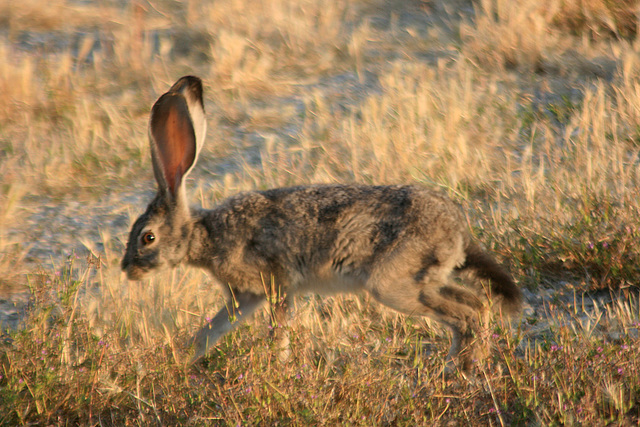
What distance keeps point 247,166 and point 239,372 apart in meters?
3.10

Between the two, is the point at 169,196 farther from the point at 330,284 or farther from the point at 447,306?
the point at 447,306

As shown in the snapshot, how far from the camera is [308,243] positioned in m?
4.31

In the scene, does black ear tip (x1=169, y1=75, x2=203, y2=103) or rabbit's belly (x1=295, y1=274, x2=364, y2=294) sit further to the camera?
black ear tip (x1=169, y1=75, x2=203, y2=103)

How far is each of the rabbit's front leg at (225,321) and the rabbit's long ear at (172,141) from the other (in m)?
0.75

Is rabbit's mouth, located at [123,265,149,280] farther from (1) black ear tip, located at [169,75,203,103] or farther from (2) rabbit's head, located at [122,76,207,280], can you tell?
(1) black ear tip, located at [169,75,203,103]

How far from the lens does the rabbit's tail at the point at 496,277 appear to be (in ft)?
13.9

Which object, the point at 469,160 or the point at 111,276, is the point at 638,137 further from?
the point at 111,276

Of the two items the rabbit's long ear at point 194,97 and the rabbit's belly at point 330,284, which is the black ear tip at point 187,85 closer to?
the rabbit's long ear at point 194,97

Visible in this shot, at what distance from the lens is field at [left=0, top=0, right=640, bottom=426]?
358 cm


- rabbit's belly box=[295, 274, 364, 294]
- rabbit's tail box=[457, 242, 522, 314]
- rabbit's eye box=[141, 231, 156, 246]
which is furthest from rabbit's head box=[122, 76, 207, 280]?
→ rabbit's tail box=[457, 242, 522, 314]

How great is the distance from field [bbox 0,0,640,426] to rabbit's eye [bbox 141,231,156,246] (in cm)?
38

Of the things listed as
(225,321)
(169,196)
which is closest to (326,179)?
(169,196)

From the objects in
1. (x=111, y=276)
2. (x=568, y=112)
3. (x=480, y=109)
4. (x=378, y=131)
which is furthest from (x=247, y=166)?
(x=568, y=112)

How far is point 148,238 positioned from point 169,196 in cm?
28
